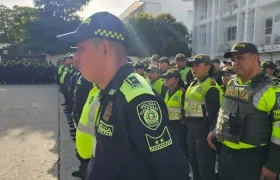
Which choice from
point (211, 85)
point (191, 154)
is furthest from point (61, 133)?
point (211, 85)

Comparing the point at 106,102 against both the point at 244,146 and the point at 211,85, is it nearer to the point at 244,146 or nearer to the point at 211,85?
the point at 244,146

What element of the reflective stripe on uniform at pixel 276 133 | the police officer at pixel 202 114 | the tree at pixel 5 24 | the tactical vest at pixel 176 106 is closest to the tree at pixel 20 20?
the tree at pixel 5 24

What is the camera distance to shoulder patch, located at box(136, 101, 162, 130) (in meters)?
1.28

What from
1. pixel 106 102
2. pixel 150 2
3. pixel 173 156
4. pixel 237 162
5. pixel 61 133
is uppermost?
pixel 150 2

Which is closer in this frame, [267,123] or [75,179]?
[267,123]

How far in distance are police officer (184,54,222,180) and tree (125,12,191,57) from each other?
2555 centimetres

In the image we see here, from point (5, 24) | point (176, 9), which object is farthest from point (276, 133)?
point (5, 24)

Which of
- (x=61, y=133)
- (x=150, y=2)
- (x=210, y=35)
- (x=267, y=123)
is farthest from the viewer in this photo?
(x=150, y=2)

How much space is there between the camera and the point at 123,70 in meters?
1.48

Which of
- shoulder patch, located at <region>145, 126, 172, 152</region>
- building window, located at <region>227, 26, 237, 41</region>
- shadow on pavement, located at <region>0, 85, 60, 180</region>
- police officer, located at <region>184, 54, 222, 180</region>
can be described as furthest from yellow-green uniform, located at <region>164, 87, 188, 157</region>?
building window, located at <region>227, 26, 237, 41</region>

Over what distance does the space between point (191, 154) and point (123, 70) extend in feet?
9.55

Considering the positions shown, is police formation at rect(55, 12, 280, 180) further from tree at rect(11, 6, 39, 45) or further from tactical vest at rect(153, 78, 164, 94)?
tree at rect(11, 6, 39, 45)

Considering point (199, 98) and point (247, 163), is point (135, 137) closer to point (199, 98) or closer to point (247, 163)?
point (247, 163)

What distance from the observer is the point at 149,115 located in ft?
4.22
